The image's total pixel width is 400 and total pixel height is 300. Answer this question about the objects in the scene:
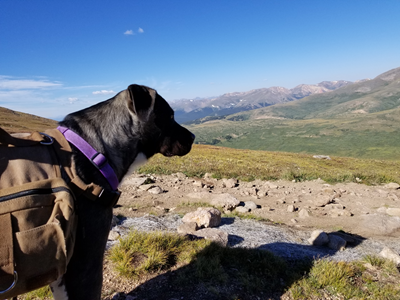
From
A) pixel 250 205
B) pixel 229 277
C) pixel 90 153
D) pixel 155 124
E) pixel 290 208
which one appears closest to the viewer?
pixel 90 153

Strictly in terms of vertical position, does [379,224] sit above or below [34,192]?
below

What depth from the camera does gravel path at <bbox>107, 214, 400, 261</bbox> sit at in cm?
538

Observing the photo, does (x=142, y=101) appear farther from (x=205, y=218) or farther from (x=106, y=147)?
(x=205, y=218)

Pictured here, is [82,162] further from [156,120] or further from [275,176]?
[275,176]

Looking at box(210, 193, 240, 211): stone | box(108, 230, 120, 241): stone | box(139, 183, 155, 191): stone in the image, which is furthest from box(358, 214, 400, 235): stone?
box(139, 183, 155, 191): stone

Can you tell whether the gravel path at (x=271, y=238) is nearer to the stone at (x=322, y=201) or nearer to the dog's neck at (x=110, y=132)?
the dog's neck at (x=110, y=132)

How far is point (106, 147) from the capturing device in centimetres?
252

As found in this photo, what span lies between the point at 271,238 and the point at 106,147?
199 inches

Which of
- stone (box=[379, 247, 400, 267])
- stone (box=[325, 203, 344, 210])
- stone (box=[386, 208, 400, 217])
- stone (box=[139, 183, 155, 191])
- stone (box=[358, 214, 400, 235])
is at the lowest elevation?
stone (box=[386, 208, 400, 217])

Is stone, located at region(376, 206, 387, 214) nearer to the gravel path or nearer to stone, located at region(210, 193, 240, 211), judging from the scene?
the gravel path

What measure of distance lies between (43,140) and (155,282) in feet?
9.07

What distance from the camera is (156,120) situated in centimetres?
283

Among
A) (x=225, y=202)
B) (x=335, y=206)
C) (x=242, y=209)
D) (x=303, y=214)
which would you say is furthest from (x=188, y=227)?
(x=335, y=206)

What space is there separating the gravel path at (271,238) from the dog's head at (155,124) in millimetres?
2772
